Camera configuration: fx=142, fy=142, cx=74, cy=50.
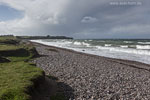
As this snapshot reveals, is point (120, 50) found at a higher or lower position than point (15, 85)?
lower

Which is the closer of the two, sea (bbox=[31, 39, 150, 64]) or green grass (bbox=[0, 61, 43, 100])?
green grass (bbox=[0, 61, 43, 100])

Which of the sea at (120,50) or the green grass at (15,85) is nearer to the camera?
the green grass at (15,85)

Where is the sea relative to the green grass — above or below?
below

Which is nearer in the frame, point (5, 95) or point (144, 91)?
point (5, 95)

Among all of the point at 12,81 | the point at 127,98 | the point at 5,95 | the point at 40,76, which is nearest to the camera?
the point at 5,95

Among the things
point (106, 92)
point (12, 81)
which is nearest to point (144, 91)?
point (106, 92)

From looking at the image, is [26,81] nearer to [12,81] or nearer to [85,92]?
[12,81]

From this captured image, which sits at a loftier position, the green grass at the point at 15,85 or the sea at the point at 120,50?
the green grass at the point at 15,85

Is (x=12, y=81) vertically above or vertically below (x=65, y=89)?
above

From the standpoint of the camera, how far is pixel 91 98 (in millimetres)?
8422

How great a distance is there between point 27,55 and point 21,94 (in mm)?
16880

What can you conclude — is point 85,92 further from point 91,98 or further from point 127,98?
point 127,98

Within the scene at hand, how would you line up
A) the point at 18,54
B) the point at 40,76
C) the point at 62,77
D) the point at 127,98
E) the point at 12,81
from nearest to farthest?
the point at 12,81
the point at 127,98
the point at 40,76
the point at 62,77
the point at 18,54

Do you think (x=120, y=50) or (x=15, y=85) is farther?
(x=120, y=50)
